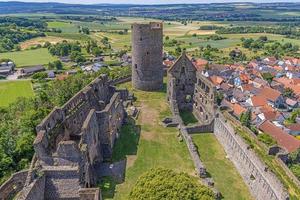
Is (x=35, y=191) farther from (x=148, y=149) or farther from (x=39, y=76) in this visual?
(x=39, y=76)

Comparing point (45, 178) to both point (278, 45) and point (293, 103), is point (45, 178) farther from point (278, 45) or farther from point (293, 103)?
point (278, 45)

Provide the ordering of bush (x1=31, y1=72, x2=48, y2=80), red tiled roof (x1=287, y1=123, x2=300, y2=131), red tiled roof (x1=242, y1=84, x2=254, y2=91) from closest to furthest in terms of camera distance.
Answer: red tiled roof (x1=287, y1=123, x2=300, y2=131) → red tiled roof (x1=242, y1=84, x2=254, y2=91) → bush (x1=31, y1=72, x2=48, y2=80)

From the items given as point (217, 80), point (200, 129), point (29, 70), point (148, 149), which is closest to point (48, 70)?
point (29, 70)

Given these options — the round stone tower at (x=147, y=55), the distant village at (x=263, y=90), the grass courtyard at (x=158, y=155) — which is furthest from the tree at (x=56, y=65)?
the grass courtyard at (x=158, y=155)

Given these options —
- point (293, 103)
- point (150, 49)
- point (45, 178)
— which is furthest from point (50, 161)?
point (293, 103)

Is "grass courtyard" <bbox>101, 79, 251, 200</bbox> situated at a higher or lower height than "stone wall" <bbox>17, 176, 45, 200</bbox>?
lower

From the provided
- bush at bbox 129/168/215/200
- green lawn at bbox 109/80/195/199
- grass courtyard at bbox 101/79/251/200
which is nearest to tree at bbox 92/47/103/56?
green lawn at bbox 109/80/195/199

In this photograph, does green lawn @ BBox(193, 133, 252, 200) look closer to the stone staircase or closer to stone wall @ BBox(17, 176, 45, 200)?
the stone staircase
